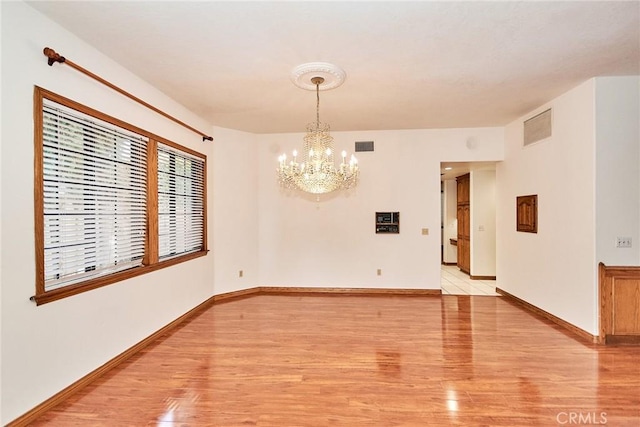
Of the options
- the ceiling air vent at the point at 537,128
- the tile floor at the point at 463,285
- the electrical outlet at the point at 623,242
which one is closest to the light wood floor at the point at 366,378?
the electrical outlet at the point at 623,242

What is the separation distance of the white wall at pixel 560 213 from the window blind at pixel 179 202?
4.91 m

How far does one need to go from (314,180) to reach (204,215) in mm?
2307

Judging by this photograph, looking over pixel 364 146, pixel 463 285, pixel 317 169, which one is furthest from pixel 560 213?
pixel 317 169

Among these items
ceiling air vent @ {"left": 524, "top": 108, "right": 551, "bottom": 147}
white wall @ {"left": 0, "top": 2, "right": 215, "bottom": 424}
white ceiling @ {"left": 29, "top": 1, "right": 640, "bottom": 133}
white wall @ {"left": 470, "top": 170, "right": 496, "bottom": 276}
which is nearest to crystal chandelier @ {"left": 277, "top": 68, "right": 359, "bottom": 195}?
white ceiling @ {"left": 29, "top": 1, "right": 640, "bottom": 133}

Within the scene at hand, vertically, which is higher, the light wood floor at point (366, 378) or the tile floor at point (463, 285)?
the light wood floor at point (366, 378)

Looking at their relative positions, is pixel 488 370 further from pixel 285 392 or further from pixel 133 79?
pixel 133 79

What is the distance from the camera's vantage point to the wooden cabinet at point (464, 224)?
6.88 metres

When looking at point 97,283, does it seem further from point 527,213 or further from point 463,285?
point 463,285

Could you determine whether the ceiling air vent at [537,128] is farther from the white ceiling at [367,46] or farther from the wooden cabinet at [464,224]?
the wooden cabinet at [464,224]

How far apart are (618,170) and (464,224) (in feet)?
12.9

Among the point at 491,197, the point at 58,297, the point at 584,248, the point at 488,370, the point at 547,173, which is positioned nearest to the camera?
the point at 58,297

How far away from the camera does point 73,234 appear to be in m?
2.46

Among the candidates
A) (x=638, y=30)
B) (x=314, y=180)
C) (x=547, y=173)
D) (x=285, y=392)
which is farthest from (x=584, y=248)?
(x=285, y=392)

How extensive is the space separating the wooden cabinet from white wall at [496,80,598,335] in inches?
74.7
